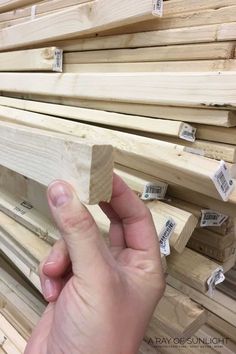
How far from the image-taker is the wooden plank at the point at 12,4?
4.92ft

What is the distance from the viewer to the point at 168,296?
94 cm

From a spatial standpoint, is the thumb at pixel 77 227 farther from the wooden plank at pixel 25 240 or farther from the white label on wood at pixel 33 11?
the white label on wood at pixel 33 11

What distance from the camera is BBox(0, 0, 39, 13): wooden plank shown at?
1500 millimetres

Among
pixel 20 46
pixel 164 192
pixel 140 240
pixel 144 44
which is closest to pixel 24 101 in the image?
pixel 20 46

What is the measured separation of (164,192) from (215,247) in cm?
21

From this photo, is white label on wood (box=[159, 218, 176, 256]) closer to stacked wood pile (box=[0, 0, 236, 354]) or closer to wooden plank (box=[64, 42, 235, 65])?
stacked wood pile (box=[0, 0, 236, 354])

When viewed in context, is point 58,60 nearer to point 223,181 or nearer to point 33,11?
point 33,11

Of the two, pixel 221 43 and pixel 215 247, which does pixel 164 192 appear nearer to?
pixel 215 247

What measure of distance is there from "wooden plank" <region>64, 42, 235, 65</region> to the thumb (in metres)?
0.47

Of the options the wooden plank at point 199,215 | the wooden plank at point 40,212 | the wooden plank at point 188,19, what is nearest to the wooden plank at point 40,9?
the wooden plank at point 188,19

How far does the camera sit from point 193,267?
0.92 meters

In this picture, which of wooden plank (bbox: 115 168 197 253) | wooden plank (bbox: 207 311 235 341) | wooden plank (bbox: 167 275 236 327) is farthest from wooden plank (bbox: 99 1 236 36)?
wooden plank (bbox: 207 311 235 341)

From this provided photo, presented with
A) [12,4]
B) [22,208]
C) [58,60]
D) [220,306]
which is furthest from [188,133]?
[12,4]

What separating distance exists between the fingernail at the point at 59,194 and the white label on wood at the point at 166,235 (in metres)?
0.31
